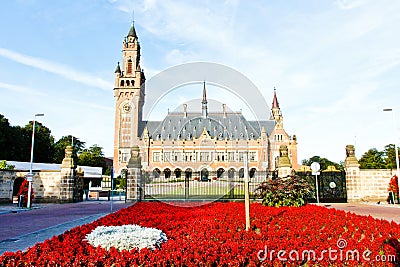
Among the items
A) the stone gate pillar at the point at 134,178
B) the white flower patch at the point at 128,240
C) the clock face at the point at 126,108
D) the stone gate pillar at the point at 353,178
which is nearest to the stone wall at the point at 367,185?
the stone gate pillar at the point at 353,178

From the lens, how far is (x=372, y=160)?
55.7m

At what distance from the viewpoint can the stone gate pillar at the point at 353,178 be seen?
1961 cm

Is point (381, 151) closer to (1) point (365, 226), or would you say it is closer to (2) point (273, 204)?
(2) point (273, 204)

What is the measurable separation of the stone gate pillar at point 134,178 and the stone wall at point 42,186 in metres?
5.58

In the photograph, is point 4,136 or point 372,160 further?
point 372,160

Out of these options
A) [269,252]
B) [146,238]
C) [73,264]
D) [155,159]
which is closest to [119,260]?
[73,264]

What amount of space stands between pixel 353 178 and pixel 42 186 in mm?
21522

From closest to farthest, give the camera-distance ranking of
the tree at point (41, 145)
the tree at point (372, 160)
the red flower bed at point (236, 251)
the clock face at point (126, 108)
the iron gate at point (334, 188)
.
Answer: the red flower bed at point (236, 251) < the iron gate at point (334, 188) < the tree at point (41, 145) < the tree at point (372, 160) < the clock face at point (126, 108)

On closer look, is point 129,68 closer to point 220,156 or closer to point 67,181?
point 220,156

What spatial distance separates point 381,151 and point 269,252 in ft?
219

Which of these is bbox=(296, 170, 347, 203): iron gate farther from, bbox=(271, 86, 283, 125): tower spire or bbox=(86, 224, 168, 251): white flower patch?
bbox=(271, 86, 283, 125): tower spire

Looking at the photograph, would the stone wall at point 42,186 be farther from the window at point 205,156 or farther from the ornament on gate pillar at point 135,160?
the window at point 205,156

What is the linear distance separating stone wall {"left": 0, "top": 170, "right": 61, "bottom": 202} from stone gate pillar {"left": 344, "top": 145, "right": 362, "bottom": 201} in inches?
783

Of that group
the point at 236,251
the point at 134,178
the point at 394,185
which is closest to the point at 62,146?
the point at 134,178
